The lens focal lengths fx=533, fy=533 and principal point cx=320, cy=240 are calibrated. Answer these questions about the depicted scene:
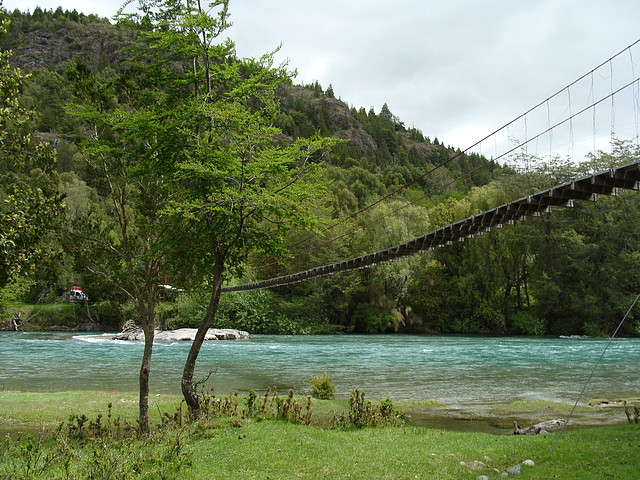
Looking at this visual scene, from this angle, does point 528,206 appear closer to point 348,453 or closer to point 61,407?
point 348,453

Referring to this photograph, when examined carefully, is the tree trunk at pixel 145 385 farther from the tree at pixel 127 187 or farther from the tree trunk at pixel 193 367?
the tree trunk at pixel 193 367

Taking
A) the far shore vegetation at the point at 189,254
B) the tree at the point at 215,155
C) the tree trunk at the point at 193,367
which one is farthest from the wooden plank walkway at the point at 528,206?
the tree trunk at the point at 193,367

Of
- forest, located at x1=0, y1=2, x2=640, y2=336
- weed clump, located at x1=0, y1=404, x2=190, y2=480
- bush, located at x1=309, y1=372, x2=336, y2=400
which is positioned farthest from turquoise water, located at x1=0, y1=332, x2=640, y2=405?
weed clump, located at x1=0, y1=404, x2=190, y2=480

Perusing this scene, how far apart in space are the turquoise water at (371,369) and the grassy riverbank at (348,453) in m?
4.68

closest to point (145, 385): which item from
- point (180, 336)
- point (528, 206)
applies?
point (528, 206)

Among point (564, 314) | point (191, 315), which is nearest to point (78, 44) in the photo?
Result: point (191, 315)

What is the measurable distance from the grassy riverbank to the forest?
1821mm

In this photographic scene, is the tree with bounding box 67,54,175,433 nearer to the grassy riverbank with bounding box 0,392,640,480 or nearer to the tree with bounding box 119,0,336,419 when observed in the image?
the tree with bounding box 119,0,336,419

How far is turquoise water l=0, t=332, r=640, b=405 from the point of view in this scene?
490 inches

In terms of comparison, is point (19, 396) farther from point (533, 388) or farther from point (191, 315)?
point (191, 315)

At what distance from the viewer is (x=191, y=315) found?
38938 mm

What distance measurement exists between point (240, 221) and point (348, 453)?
3109 mm

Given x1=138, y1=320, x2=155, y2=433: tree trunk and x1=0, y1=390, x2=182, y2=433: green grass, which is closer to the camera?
x1=138, y1=320, x2=155, y2=433: tree trunk

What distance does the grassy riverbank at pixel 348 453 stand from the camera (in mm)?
4645
